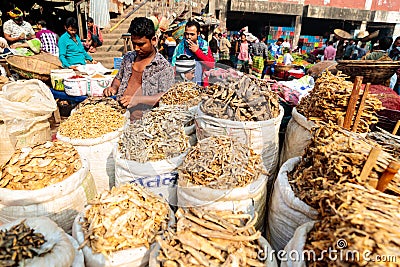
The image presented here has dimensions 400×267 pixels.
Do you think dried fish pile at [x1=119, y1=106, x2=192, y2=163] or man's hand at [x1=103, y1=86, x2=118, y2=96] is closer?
dried fish pile at [x1=119, y1=106, x2=192, y2=163]

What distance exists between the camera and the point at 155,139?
206cm

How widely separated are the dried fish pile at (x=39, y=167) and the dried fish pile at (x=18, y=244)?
458mm

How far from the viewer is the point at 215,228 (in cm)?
134

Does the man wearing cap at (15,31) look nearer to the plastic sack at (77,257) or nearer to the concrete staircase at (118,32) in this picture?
the concrete staircase at (118,32)

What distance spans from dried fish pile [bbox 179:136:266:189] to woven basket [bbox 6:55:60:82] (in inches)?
144

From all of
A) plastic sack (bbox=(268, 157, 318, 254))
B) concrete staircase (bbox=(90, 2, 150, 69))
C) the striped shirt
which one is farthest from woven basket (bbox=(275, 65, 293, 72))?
plastic sack (bbox=(268, 157, 318, 254))

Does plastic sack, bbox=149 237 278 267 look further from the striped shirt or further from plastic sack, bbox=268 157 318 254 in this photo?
the striped shirt

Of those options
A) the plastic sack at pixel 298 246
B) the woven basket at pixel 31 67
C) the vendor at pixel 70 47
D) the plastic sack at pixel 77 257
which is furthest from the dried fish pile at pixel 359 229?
the woven basket at pixel 31 67

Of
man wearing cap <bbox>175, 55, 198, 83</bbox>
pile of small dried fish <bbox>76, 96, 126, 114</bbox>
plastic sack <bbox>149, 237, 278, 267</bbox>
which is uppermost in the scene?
man wearing cap <bbox>175, 55, 198, 83</bbox>

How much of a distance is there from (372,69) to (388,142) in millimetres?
1333

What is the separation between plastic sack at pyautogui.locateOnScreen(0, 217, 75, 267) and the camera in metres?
1.19

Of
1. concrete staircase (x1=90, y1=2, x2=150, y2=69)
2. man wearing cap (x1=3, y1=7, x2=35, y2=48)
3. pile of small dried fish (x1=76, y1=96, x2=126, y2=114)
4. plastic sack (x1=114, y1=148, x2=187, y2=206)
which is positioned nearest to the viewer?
plastic sack (x1=114, y1=148, x2=187, y2=206)

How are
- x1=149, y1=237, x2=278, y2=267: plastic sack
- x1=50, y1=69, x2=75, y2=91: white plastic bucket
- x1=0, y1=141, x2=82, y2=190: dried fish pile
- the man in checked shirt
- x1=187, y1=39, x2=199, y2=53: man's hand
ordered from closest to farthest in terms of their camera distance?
1. x1=149, y1=237, x2=278, y2=267: plastic sack
2. x1=0, y1=141, x2=82, y2=190: dried fish pile
3. x1=187, y1=39, x2=199, y2=53: man's hand
4. x1=50, y1=69, x2=75, y2=91: white plastic bucket
5. the man in checked shirt

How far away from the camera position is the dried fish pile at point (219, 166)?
165cm
